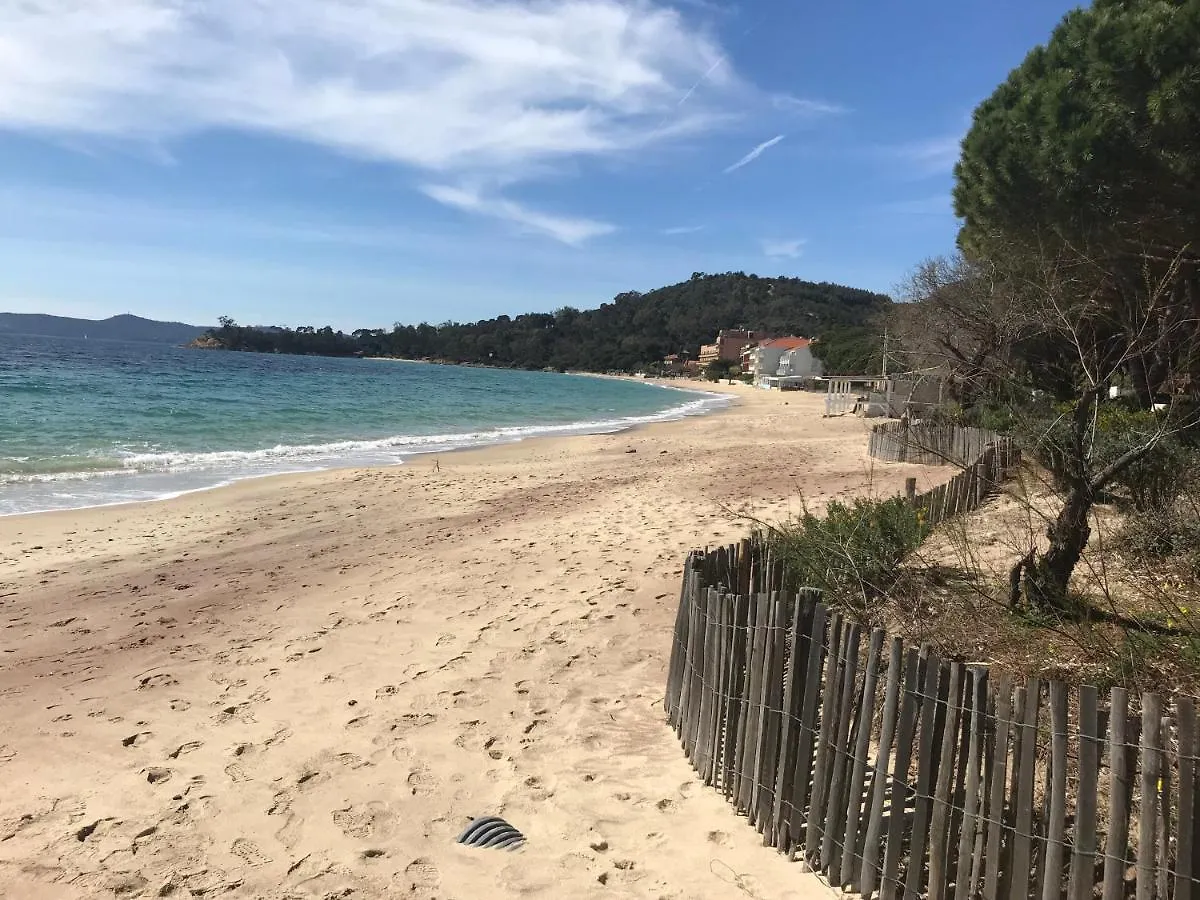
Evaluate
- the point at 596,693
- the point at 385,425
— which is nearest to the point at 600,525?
the point at 596,693

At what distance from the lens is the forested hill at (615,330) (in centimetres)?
14025

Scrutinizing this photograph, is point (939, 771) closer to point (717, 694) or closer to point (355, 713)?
point (717, 694)

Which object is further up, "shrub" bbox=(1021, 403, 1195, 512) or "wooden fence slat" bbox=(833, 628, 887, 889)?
"shrub" bbox=(1021, 403, 1195, 512)

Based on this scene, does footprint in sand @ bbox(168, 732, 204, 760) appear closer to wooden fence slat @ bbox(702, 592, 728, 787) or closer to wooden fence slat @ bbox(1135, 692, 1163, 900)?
wooden fence slat @ bbox(702, 592, 728, 787)

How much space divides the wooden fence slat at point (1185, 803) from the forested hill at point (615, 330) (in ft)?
403

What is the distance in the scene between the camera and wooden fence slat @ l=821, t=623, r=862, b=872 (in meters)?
3.01

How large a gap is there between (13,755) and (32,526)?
7.86m

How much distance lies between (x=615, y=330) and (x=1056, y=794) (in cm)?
15679

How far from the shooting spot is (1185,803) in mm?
2223

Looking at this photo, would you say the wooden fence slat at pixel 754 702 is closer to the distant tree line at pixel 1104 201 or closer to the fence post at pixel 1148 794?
the fence post at pixel 1148 794

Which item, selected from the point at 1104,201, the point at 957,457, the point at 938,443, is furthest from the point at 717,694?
the point at 938,443

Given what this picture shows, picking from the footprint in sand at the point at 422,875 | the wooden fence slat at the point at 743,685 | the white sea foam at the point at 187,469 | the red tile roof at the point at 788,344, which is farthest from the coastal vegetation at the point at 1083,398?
the red tile roof at the point at 788,344

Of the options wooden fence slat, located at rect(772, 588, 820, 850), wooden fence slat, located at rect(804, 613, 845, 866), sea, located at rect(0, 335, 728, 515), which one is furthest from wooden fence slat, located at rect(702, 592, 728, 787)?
sea, located at rect(0, 335, 728, 515)

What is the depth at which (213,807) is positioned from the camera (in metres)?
3.98
